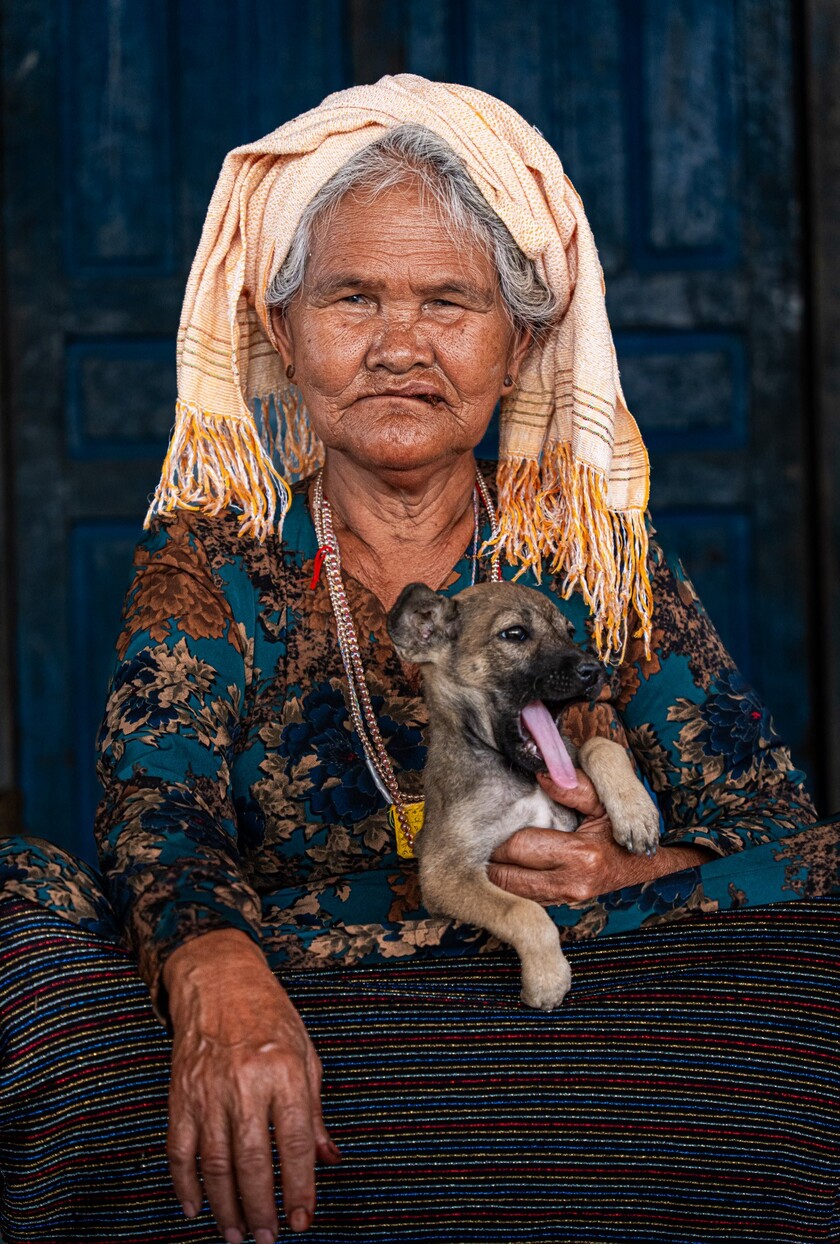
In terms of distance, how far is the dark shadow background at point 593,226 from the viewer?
4980 millimetres

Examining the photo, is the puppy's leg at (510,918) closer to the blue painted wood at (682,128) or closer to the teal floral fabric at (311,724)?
the teal floral fabric at (311,724)

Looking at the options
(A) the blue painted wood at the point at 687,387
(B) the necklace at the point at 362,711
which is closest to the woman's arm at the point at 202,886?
(B) the necklace at the point at 362,711

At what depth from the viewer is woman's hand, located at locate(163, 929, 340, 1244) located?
5.67 feet

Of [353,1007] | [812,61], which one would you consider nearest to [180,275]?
[812,61]

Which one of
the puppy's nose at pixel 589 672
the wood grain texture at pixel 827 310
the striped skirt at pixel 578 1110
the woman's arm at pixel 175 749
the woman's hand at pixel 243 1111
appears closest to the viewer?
the woman's hand at pixel 243 1111

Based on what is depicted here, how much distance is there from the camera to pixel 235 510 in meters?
2.95

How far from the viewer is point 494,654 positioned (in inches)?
104

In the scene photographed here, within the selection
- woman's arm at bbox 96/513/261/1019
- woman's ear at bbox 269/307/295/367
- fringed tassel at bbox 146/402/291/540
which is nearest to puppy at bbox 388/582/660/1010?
woman's arm at bbox 96/513/261/1019

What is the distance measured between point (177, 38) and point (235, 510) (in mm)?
2749

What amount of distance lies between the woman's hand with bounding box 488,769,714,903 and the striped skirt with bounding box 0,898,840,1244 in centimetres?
31

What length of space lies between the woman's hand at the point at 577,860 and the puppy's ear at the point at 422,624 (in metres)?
0.32

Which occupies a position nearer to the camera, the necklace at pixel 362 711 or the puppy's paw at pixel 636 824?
the puppy's paw at pixel 636 824

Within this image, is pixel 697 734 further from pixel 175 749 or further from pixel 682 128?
pixel 682 128

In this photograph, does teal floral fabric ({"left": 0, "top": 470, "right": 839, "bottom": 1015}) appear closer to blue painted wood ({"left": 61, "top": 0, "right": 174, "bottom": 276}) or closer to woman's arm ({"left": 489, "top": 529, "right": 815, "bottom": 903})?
woman's arm ({"left": 489, "top": 529, "right": 815, "bottom": 903})
